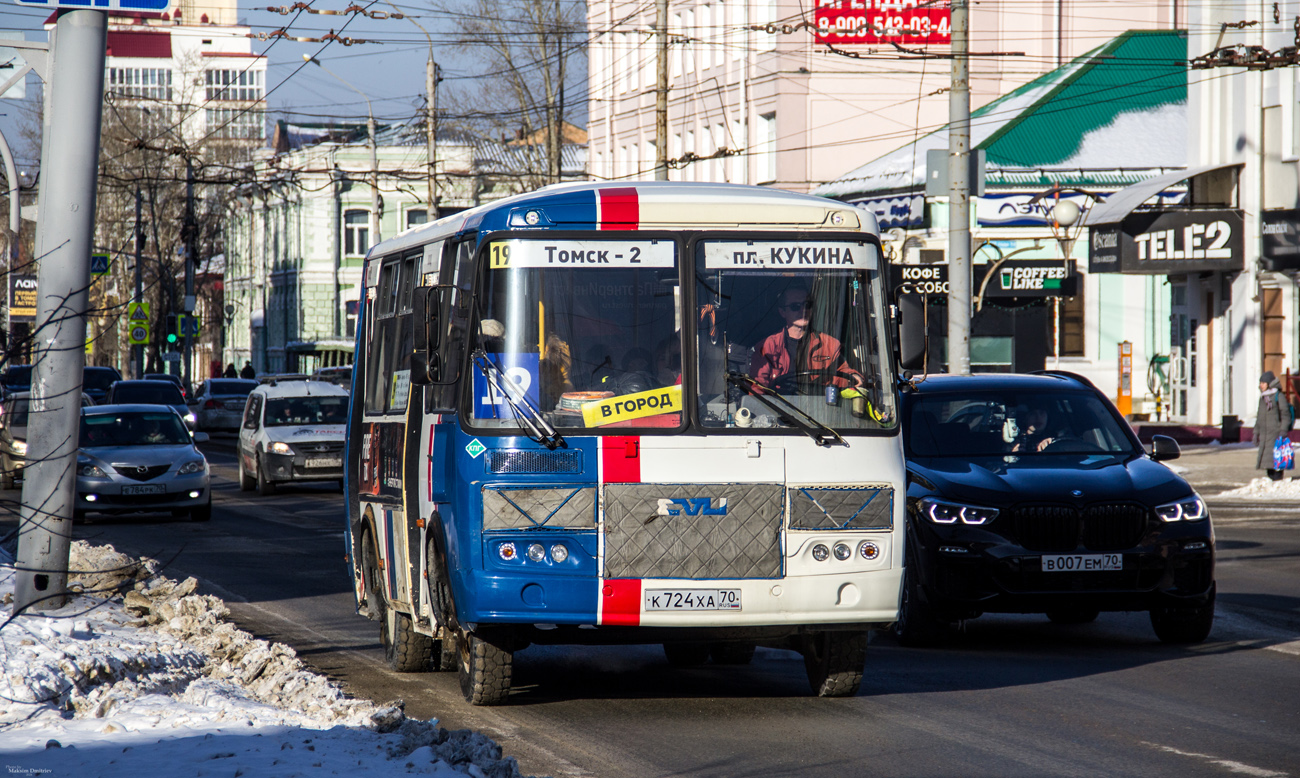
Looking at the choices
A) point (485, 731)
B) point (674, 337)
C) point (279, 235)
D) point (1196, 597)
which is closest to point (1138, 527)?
point (1196, 597)

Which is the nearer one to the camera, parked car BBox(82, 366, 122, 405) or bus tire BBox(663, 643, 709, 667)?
bus tire BBox(663, 643, 709, 667)

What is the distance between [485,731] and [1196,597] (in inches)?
192

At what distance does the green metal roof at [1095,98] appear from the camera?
42.5 meters

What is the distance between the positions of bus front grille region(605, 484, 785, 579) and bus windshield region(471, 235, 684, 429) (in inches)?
14.4

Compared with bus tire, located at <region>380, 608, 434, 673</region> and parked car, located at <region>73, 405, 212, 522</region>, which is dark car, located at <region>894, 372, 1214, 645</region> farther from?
parked car, located at <region>73, 405, 212, 522</region>

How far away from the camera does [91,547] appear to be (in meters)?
15.1

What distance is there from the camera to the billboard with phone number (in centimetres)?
4634

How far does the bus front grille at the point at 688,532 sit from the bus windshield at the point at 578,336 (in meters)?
0.37

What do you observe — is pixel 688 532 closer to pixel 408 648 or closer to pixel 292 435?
pixel 408 648

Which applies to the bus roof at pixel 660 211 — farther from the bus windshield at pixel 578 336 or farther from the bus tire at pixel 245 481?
the bus tire at pixel 245 481

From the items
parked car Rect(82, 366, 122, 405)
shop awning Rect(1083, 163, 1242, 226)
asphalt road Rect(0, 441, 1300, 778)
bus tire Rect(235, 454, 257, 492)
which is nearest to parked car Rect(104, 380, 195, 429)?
parked car Rect(82, 366, 122, 405)

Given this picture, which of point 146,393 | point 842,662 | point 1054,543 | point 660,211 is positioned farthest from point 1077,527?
point 146,393

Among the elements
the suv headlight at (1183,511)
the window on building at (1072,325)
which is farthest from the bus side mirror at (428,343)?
the window on building at (1072,325)

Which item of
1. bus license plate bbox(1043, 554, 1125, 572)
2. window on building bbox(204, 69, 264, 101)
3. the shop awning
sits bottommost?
bus license plate bbox(1043, 554, 1125, 572)
